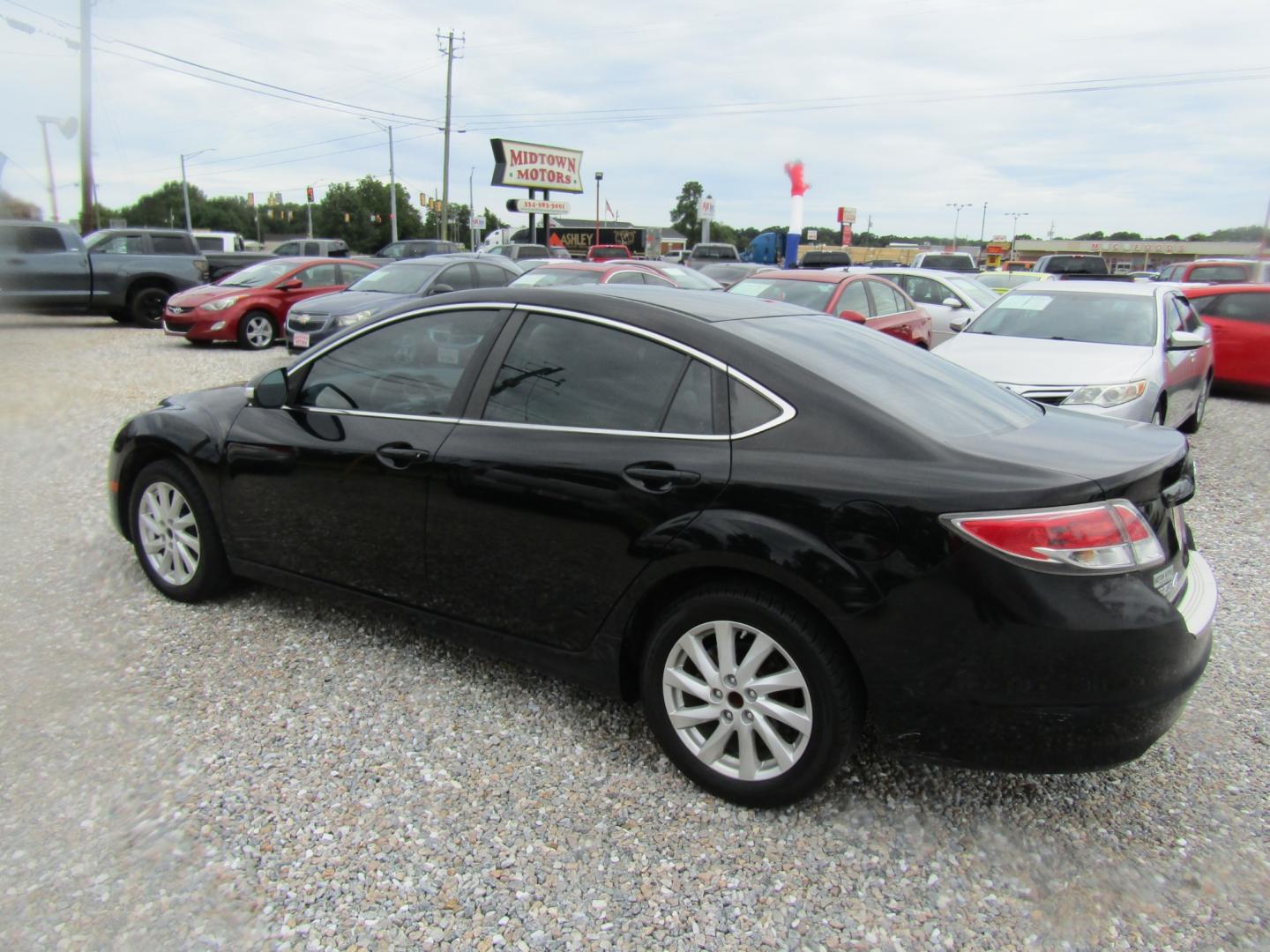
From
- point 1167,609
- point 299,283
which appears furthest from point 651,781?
point 299,283

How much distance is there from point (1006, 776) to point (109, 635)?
3528mm

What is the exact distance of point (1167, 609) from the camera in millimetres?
2309

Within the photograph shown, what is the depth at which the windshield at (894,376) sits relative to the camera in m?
2.66

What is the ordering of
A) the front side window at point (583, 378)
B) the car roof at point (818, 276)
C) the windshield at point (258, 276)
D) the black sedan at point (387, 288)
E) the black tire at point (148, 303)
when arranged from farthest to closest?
the black tire at point (148, 303) → the windshield at point (258, 276) → the black sedan at point (387, 288) → the car roof at point (818, 276) → the front side window at point (583, 378)

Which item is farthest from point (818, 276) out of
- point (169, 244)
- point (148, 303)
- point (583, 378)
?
point (169, 244)

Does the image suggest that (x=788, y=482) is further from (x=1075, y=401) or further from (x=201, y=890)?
(x=1075, y=401)

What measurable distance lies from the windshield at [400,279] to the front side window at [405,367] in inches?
348

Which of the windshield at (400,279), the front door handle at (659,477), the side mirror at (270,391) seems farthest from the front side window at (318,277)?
the front door handle at (659,477)

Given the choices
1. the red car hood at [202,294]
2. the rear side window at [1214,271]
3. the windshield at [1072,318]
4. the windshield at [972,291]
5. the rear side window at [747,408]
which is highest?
the rear side window at [1214,271]

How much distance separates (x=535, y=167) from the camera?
1448 inches

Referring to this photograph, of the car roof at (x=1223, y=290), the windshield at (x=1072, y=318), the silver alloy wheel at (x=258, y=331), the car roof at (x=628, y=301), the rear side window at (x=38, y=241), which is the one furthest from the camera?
the silver alloy wheel at (x=258, y=331)

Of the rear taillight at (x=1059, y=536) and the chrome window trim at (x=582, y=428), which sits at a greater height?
the chrome window trim at (x=582, y=428)

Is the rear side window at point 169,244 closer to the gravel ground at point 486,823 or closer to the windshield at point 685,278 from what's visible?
the windshield at point 685,278

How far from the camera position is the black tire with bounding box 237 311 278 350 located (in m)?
13.4
